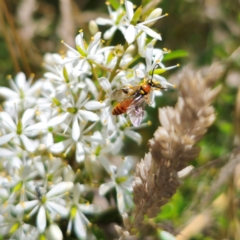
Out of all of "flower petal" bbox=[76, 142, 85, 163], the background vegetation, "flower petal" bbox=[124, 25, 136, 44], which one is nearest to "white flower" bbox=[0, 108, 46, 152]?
"flower petal" bbox=[76, 142, 85, 163]

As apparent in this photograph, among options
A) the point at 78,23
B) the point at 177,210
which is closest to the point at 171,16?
the point at 78,23

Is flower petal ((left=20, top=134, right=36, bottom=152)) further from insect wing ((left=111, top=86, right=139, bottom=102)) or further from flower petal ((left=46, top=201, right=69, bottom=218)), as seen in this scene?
insect wing ((left=111, top=86, right=139, bottom=102))

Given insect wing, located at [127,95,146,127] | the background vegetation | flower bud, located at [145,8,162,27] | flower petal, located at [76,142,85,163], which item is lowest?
the background vegetation

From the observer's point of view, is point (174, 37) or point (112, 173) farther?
point (174, 37)

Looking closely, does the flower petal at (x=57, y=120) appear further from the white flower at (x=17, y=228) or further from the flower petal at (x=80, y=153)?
the white flower at (x=17, y=228)

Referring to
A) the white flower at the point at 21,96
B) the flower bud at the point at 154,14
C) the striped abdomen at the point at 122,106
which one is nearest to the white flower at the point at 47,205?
the striped abdomen at the point at 122,106

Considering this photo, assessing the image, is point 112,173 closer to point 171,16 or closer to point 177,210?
point 177,210
